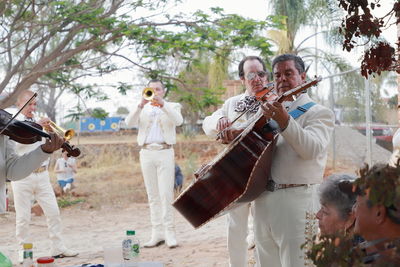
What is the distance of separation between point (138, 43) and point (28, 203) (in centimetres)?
308

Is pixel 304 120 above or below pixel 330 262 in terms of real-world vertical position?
above

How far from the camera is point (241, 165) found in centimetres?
297

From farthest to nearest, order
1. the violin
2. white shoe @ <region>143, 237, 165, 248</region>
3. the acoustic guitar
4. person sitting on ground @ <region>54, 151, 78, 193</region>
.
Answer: person sitting on ground @ <region>54, 151, 78, 193</region>, white shoe @ <region>143, 237, 165, 248</region>, the violin, the acoustic guitar

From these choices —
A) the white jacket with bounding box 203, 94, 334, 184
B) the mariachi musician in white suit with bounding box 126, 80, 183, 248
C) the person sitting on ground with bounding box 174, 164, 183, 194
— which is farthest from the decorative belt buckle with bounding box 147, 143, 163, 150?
the person sitting on ground with bounding box 174, 164, 183, 194

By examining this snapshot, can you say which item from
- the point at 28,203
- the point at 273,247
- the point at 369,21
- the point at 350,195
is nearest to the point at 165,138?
the point at 28,203

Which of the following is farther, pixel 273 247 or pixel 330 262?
pixel 273 247

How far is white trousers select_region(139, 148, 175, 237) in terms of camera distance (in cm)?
639

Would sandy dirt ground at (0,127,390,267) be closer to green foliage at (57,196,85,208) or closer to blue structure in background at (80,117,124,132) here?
green foliage at (57,196,85,208)

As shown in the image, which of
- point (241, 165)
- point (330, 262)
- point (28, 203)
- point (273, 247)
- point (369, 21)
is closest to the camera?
point (330, 262)

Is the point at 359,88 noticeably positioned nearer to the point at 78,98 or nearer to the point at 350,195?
the point at 78,98

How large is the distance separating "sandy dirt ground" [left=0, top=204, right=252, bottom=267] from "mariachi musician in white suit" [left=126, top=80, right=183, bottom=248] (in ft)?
1.18

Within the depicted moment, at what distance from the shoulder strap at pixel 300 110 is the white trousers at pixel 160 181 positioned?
3365mm

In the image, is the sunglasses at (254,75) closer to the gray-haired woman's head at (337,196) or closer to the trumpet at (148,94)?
the gray-haired woman's head at (337,196)

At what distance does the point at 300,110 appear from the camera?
3176 mm
